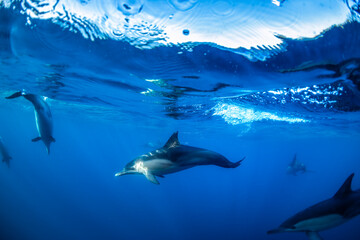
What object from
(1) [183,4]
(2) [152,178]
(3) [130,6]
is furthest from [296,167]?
(3) [130,6]

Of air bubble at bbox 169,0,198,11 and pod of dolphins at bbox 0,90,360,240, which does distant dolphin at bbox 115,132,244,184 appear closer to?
pod of dolphins at bbox 0,90,360,240

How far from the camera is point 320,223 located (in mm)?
4762

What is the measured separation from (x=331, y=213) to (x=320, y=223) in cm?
36

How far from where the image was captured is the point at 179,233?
21609 mm

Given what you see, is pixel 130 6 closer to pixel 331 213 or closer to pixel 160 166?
pixel 160 166

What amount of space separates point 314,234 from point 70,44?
9.45 metres

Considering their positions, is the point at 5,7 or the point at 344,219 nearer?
A: the point at 344,219

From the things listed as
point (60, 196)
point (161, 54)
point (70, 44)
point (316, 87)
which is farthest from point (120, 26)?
point (60, 196)

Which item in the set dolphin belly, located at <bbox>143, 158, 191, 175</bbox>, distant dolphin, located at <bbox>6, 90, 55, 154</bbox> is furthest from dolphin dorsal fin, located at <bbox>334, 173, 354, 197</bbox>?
distant dolphin, located at <bbox>6, 90, 55, 154</bbox>

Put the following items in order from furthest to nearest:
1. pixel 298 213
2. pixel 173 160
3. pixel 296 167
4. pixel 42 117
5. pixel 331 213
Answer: pixel 296 167, pixel 42 117, pixel 298 213, pixel 173 160, pixel 331 213

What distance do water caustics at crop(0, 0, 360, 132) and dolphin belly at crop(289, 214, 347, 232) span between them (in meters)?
4.60

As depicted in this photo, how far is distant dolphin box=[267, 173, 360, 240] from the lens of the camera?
4.54m

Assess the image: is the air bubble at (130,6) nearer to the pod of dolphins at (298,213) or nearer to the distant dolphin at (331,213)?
the pod of dolphins at (298,213)

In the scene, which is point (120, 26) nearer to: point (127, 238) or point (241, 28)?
point (241, 28)
